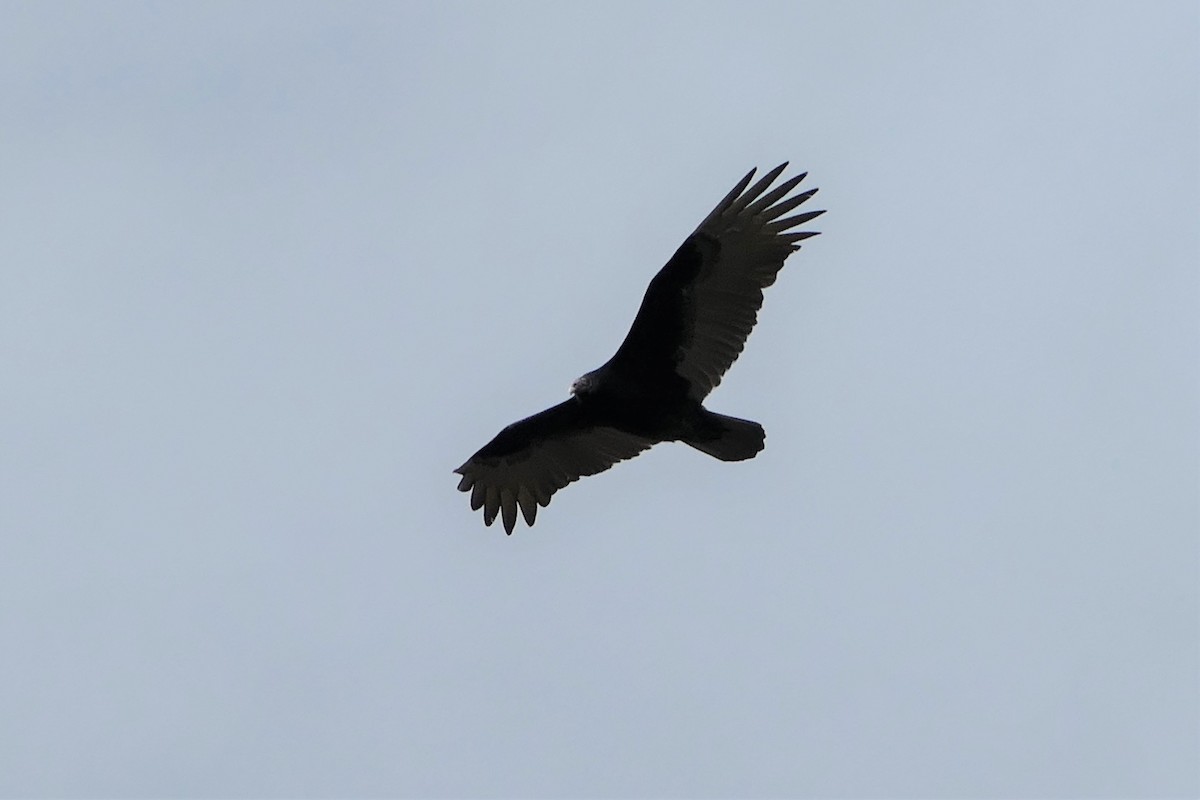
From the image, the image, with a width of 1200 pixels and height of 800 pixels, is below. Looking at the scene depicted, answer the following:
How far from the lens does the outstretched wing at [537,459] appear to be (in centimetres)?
2056

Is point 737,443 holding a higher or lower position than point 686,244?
lower

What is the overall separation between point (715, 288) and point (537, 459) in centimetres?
240

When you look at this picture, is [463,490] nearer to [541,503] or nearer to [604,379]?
[541,503]

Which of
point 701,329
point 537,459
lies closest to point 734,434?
point 701,329

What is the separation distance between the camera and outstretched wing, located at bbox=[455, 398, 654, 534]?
2056cm

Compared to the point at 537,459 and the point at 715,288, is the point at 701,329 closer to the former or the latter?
the point at 715,288

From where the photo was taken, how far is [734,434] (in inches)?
774

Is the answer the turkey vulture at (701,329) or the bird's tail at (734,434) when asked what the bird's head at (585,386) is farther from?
the bird's tail at (734,434)

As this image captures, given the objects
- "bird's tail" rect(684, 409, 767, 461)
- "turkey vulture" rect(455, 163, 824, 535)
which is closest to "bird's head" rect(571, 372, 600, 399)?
"turkey vulture" rect(455, 163, 824, 535)

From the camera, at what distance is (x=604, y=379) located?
19.7 metres

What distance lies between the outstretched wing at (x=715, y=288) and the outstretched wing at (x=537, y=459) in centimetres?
99

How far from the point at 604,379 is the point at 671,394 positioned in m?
0.57

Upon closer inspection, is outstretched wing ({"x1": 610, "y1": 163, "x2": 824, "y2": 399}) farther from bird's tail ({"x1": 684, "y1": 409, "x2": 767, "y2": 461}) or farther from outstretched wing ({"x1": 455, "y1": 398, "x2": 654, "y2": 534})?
outstretched wing ({"x1": 455, "y1": 398, "x2": 654, "y2": 534})

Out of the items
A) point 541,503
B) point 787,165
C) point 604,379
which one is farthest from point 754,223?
point 541,503
